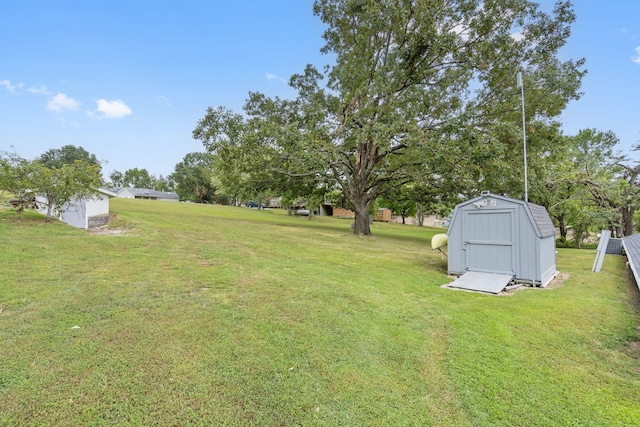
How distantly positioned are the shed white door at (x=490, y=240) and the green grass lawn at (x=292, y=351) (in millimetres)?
1271

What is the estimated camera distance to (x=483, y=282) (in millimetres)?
6609

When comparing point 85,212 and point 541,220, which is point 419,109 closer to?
point 541,220

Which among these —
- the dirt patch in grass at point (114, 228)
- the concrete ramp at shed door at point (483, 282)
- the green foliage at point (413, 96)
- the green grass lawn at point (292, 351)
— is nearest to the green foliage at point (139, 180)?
the dirt patch in grass at point (114, 228)

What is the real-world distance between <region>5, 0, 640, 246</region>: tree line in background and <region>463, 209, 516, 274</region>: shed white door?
4701 millimetres

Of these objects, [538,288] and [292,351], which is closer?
[292,351]

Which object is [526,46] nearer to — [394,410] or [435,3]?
[435,3]

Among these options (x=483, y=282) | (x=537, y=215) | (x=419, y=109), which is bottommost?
(x=483, y=282)

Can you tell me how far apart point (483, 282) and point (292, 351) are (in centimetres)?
534

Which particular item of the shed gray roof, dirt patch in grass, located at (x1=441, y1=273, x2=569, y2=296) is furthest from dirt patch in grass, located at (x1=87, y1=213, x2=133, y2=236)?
the shed gray roof

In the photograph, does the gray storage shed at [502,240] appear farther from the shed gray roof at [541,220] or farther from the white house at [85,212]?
the white house at [85,212]

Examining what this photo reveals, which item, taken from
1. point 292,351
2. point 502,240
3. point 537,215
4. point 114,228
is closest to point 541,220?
point 537,215

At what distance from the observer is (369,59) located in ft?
43.4

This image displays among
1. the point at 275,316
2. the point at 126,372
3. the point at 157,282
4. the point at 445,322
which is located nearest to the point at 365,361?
the point at 275,316

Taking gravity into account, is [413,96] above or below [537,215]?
above
